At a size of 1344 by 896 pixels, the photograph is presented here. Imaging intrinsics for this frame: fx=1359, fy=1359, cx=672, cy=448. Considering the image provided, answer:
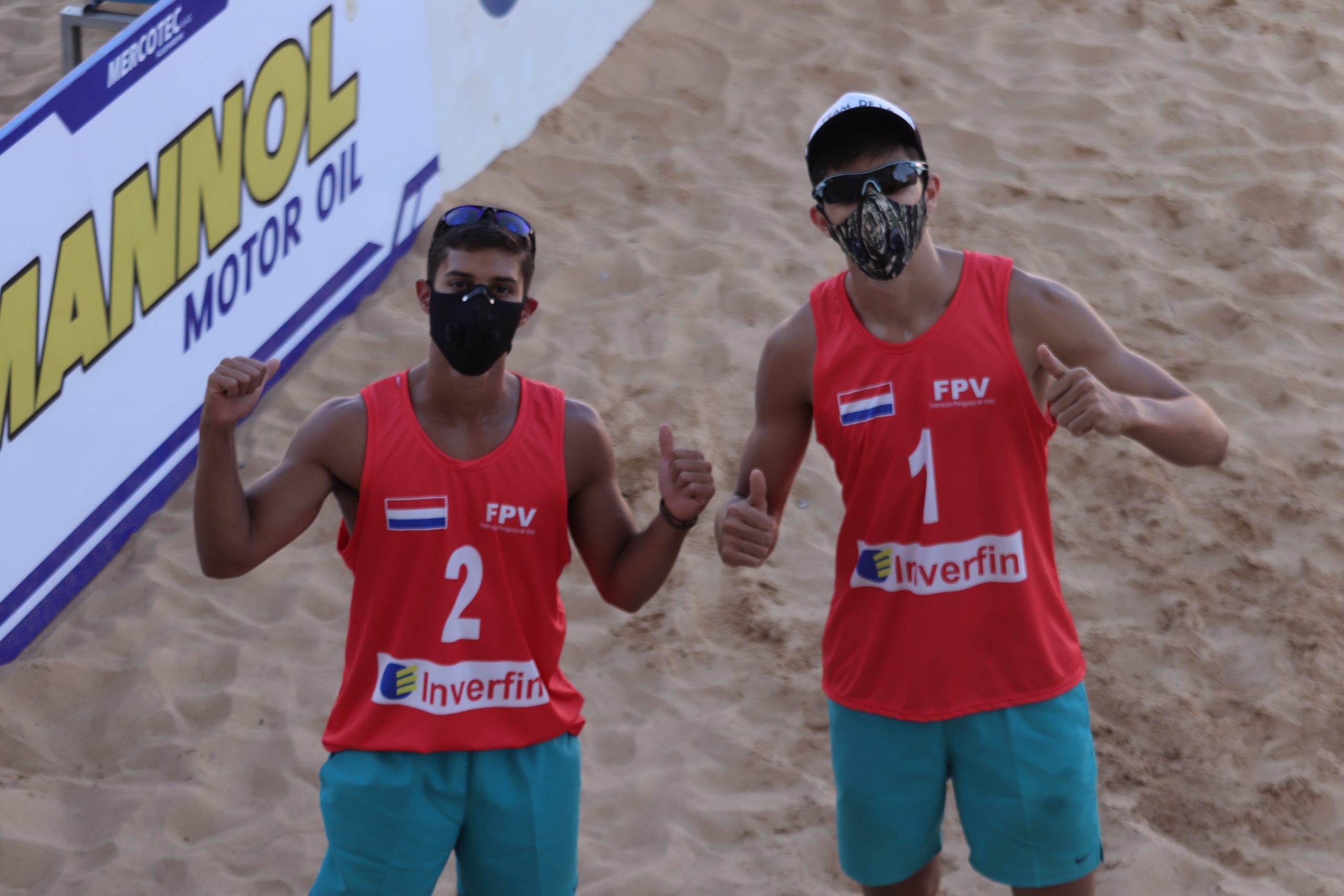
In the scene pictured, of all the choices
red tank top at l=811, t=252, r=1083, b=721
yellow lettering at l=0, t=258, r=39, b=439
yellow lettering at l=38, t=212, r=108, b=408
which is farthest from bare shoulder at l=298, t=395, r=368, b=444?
yellow lettering at l=38, t=212, r=108, b=408

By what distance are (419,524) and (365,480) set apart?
0.15m

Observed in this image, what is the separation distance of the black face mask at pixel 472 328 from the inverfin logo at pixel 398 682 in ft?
2.04

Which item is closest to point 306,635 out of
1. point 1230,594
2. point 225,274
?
point 225,274

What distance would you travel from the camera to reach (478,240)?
2.85 meters

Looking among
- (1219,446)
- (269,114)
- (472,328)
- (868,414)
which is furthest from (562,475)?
(269,114)

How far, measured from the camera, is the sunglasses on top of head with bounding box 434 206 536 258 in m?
2.89

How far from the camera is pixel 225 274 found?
577cm

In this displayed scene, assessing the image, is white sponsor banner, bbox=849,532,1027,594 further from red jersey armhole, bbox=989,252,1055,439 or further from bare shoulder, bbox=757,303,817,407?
bare shoulder, bbox=757,303,817,407

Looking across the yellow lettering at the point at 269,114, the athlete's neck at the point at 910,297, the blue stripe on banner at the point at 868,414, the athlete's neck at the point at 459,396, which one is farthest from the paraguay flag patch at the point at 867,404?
the yellow lettering at the point at 269,114

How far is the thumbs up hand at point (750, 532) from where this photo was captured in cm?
283

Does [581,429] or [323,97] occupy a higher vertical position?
[581,429]

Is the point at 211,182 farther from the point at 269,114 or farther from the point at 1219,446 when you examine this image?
the point at 1219,446

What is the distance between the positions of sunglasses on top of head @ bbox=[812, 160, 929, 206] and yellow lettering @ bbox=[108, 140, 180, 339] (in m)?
3.35

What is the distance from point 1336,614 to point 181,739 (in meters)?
4.06
